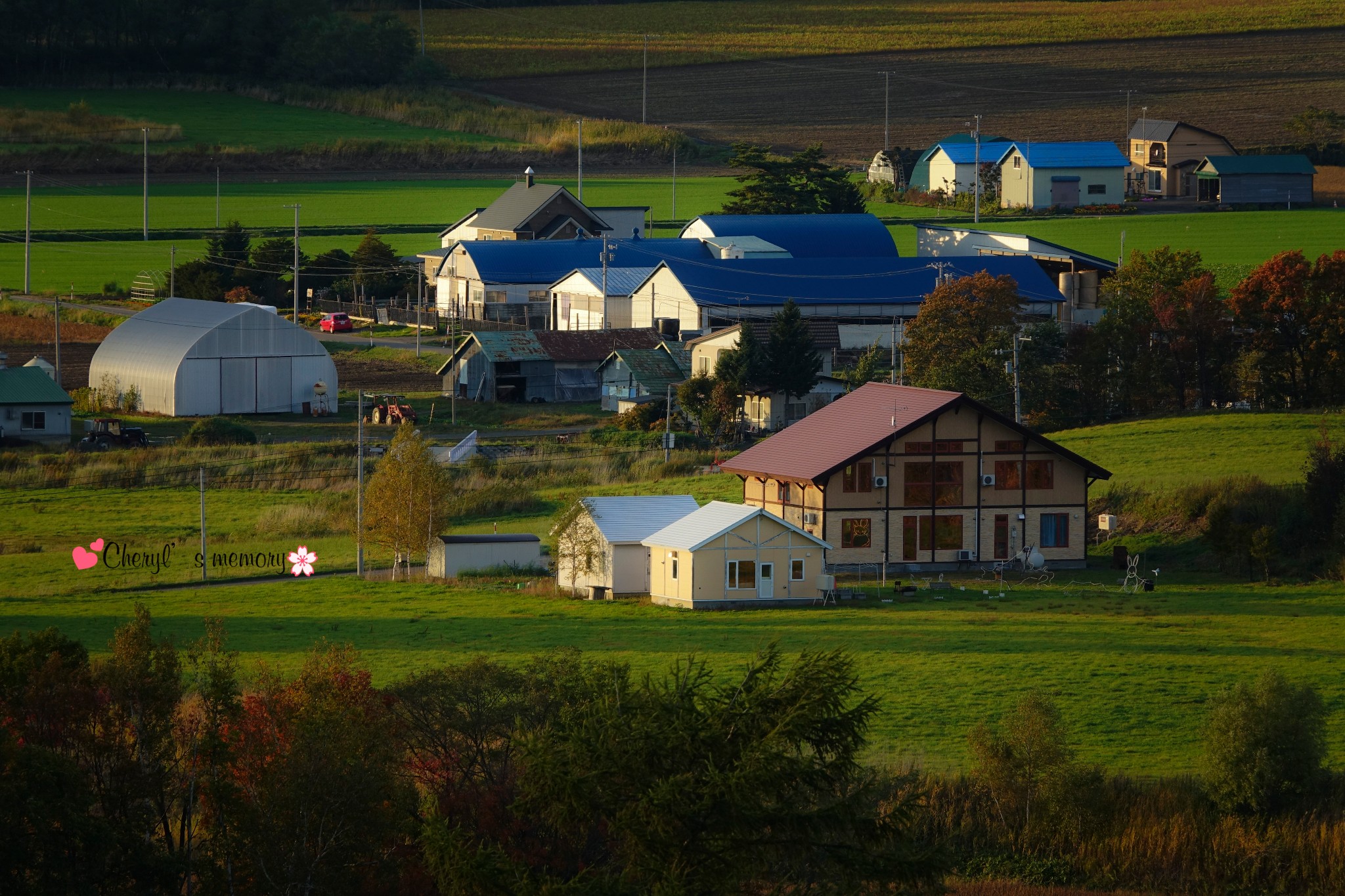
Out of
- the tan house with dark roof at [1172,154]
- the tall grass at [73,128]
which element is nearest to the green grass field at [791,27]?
the tall grass at [73,128]

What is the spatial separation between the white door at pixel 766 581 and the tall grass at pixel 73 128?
8890 cm

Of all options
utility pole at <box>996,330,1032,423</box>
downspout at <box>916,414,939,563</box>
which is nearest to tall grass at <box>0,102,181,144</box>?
utility pole at <box>996,330,1032,423</box>

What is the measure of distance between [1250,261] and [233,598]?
5220 cm

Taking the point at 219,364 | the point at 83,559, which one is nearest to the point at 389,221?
the point at 219,364

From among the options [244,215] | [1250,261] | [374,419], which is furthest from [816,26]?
[374,419]

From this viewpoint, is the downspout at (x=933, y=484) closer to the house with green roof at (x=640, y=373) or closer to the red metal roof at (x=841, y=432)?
the red metal roof at (x=841, y=432)

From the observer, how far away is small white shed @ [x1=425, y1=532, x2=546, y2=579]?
121 feet

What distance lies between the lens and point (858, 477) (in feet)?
123

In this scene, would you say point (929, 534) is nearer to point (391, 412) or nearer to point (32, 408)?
point (391, 412)

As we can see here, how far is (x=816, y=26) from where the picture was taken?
14275 cm

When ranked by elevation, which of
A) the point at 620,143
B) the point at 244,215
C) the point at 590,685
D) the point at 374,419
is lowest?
the point at 590,685

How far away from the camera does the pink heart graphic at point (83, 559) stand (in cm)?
3625

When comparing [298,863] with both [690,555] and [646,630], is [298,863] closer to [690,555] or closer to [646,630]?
[646,630]

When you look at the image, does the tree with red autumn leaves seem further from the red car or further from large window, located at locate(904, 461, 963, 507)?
the red car
